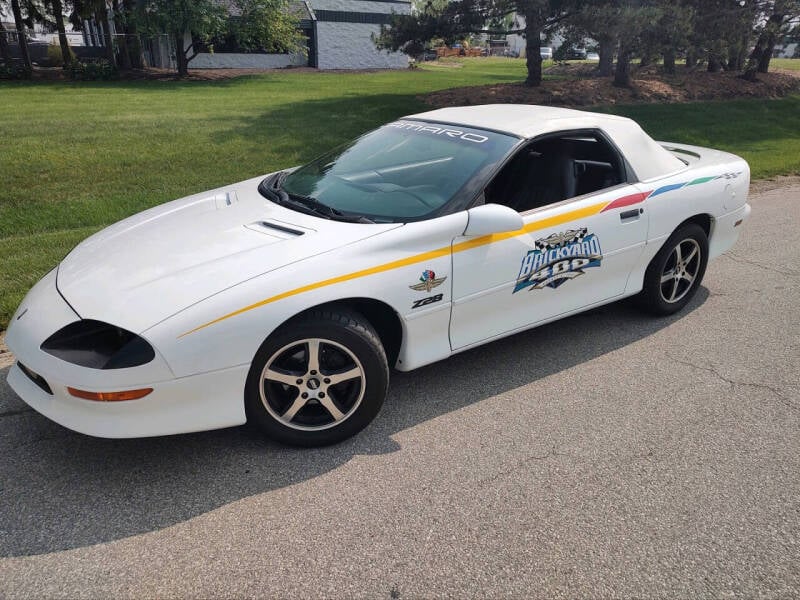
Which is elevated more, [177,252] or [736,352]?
[177,252]

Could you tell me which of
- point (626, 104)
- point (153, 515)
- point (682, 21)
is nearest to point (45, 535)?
point (153, 515)

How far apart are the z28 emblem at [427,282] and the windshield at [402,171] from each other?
327 mm

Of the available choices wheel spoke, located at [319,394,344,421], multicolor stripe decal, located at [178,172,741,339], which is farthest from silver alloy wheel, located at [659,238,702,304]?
wheel spoke, located at [319,394,344,421]

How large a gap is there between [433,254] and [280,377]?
985mm

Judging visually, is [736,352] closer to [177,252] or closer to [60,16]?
[177,252]

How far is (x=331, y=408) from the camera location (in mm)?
3059

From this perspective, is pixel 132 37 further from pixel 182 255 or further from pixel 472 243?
pixel 472 243

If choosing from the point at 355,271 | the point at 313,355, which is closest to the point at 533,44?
the point at 355,271

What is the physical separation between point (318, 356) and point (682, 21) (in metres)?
13.7

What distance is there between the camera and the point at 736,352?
13.7ft

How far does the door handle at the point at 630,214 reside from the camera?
4.05 metres

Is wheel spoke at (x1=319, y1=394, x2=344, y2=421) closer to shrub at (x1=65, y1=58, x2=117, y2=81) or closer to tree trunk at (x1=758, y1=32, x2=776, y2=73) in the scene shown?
tree trunk at (x1=758, y1=32, x2=776, y2=73)

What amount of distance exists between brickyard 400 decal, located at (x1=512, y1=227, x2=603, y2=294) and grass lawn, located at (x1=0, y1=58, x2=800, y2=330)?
353 cm

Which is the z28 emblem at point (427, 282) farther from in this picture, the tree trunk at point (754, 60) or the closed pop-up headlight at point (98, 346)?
the tree trunk at point (754, 60)
